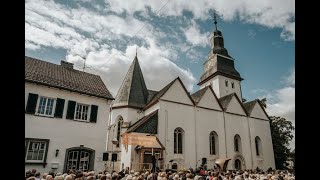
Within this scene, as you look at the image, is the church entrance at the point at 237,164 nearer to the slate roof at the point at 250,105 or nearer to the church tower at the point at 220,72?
the slate roof at the point at 250,105

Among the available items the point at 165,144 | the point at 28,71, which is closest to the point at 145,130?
the point at 165,144

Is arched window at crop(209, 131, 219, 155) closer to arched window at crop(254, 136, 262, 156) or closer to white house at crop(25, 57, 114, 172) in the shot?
arched window at crop(254, 136, 262, 156)

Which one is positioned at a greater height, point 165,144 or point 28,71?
point 28,71

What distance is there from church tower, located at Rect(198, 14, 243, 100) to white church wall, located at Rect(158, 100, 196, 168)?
47.6 ft

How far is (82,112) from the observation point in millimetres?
19438

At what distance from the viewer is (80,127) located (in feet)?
61.4

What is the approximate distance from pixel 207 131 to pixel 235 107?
6877 mm

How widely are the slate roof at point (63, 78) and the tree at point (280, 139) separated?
99.5 ft

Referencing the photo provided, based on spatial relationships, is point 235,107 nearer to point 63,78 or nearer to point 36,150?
point 63,78

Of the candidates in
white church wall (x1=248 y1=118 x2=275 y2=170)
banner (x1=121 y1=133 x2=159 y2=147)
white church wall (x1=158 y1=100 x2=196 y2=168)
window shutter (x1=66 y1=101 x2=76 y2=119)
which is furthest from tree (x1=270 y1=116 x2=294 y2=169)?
window shutter (x1=66 y1=101 x2=76 y2=119)

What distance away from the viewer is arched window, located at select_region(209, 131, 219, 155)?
28.9 metres

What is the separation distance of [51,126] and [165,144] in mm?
11934

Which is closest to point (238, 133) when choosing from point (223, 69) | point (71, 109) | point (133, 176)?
point (223, 69)
